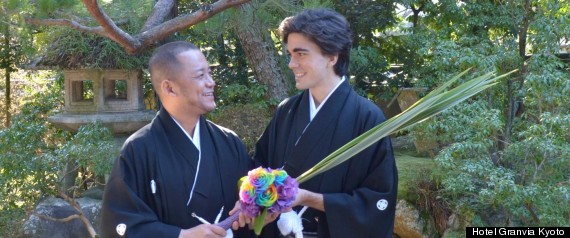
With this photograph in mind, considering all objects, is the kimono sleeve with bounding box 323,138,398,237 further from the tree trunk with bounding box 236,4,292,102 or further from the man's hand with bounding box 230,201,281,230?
the tree trunk with bounding box 236,4,292,102

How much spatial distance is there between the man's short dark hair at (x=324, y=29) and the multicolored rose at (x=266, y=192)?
60 cm

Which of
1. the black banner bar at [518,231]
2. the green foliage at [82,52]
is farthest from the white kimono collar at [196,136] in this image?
the green foliage at [82,52]

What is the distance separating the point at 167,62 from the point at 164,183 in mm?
467

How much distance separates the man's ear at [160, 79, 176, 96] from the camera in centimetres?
268

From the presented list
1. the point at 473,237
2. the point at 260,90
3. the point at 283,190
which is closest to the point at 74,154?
the point at 260,90

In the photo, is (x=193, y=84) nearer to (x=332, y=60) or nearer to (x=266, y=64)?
(x=332, y=60)

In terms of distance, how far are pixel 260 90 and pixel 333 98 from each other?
140 inches

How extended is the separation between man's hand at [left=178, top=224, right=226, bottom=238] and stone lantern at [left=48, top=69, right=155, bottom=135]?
12.6 ft

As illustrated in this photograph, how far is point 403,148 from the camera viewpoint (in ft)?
21.0

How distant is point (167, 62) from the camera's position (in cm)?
269

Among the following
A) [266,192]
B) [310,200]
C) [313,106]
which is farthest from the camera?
[313,106]

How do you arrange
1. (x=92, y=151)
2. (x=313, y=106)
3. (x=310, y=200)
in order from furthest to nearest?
1. (x=92, y=151)
2. (x=313, y=106)
3. (x=310, y=200)

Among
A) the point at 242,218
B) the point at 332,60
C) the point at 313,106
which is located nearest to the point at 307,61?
the point at 332,60

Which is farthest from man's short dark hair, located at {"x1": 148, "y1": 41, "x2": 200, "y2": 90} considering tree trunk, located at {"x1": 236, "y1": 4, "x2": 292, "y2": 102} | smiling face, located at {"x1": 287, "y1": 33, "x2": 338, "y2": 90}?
tree trunk, located at {"x1": 236, "y1": 4, "x2": 292, "y2": 102}
